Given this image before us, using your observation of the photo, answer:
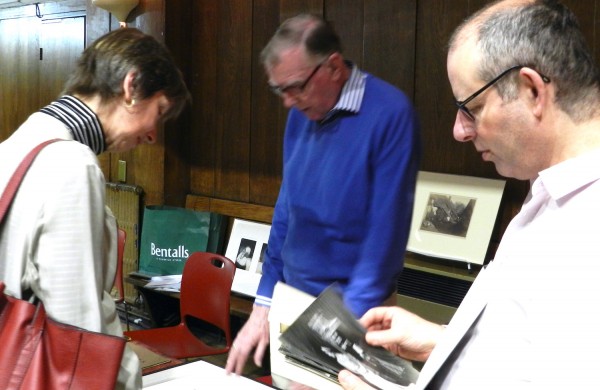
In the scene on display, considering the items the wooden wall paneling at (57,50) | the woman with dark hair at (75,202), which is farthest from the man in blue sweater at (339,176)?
the wooden wall paneling at (57,50)

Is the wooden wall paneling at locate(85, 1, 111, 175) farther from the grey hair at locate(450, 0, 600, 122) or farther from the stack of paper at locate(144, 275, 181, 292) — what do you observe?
the grey hair at locate(450, 0, 600, 122)

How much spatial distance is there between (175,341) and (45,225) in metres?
2.52

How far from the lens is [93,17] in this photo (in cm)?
582

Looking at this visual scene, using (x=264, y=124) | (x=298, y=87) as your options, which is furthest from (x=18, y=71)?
(x=298, y=87)

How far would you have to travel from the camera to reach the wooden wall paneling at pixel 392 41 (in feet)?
13.5

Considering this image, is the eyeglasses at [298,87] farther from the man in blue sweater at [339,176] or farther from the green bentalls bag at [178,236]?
the green bentalls bag at [178,236]

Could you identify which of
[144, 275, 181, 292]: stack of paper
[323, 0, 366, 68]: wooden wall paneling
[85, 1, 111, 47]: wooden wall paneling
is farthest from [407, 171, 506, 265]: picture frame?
[85, 1, 111, 47]: wooden wall paneling

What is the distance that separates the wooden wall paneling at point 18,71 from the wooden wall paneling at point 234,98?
91.8 inches

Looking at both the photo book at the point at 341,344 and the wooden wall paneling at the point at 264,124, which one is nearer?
the photo book at the point at 341,344

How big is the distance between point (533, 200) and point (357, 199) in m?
0.85

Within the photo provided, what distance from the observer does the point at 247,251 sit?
Result: 4.88m

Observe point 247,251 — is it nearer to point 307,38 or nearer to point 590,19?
point 590,19

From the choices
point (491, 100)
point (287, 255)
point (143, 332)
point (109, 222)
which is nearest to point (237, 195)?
point (143, 332)

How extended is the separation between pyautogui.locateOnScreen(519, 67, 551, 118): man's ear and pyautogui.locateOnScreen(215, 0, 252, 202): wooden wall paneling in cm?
400
